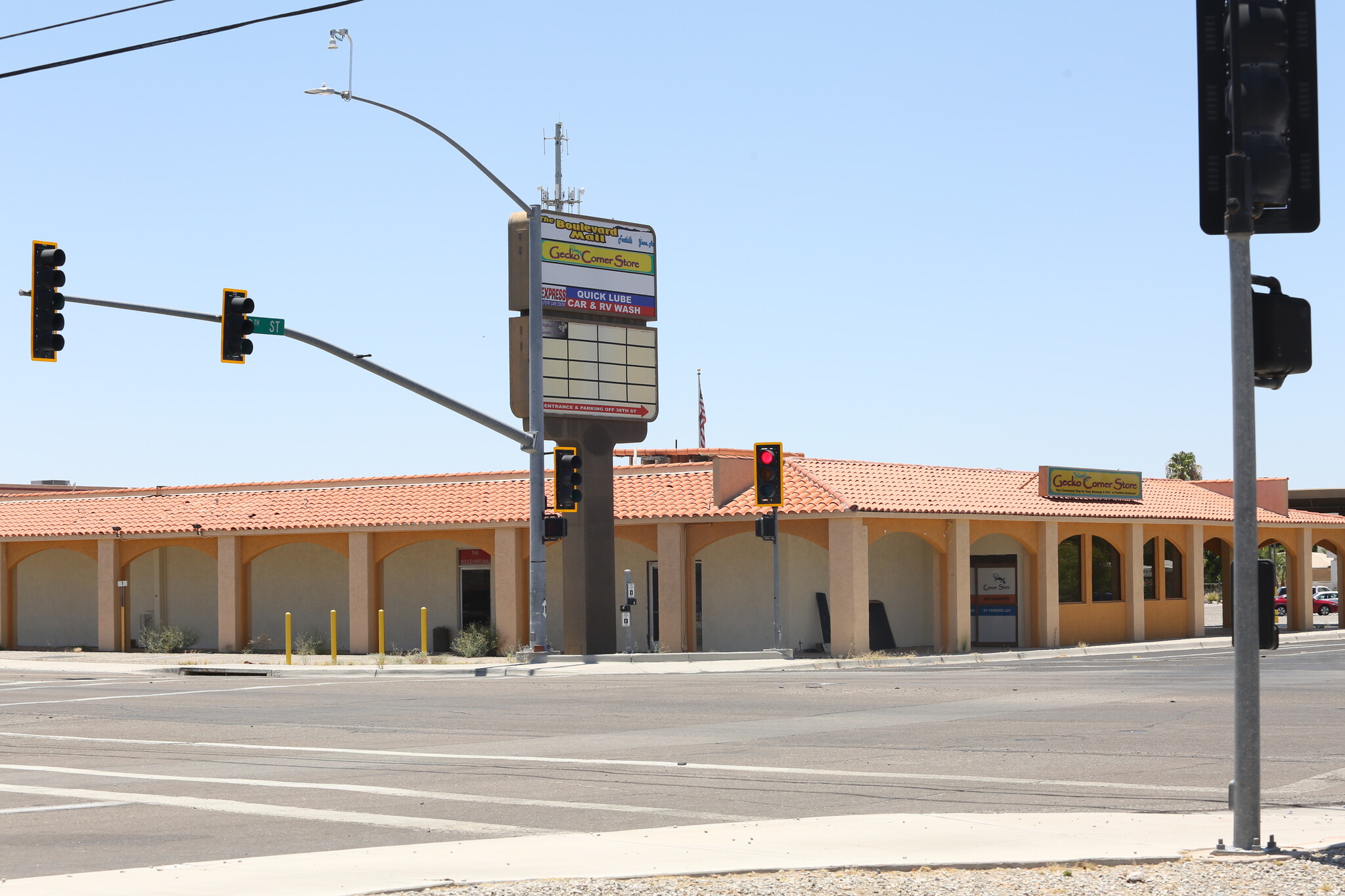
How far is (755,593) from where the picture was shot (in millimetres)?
39250

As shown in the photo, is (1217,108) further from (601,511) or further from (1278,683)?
(601,511)

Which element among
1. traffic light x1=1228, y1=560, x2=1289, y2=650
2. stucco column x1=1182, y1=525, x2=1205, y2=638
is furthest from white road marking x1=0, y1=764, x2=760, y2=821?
stucco column x1=1182, y1=525, x2=1205, y2=638

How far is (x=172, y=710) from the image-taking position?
23.1 m

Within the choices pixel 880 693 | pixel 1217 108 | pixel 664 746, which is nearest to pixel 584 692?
pixel 880 693

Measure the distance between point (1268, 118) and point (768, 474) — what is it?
2511 centimetres

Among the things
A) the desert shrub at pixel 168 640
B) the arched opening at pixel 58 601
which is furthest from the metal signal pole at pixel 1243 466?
the arched opening at pixel 58 601

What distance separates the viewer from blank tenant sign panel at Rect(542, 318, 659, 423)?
35.7 metres

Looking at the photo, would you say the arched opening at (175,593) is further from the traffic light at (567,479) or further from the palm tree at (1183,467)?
the palm tree at (1183,467)

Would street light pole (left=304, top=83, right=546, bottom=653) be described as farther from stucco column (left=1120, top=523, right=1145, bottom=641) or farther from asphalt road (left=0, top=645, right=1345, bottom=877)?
stucco column (left=1120, top=523, right=1145, bottom=641)

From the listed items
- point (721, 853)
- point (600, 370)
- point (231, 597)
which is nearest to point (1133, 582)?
point (600, 370)

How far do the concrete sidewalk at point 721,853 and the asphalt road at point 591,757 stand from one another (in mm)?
644

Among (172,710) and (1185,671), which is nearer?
(172,710)

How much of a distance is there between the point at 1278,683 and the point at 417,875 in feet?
65.2

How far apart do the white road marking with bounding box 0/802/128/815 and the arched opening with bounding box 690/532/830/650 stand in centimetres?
2653
